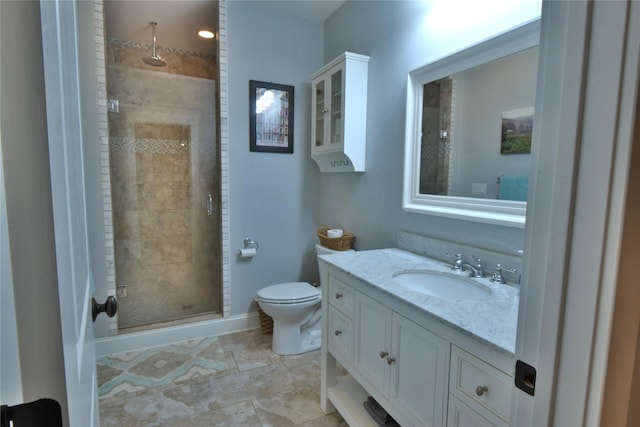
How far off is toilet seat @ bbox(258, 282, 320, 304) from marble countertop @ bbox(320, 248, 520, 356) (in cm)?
65

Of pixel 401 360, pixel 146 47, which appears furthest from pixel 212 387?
pixel 146 47

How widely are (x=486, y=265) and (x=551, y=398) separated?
1007 mm

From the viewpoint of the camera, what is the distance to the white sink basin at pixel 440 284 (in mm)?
1407

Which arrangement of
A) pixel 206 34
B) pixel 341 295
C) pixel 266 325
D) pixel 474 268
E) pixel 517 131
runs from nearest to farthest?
pixel 517 131 < pixel 474 268 < pixel 341 295 < pixel 266 325 < pixel 206 34

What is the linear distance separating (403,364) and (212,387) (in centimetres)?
134

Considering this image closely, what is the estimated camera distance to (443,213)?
1664mm

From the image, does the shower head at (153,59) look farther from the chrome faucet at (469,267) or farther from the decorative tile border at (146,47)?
the chrome faucet at (469,267)

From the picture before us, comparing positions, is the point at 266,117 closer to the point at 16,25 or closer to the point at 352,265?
the point at 352,265

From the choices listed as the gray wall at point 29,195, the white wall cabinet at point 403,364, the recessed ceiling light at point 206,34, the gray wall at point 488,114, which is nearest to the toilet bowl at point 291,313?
the white wall cabinet at point 403,364

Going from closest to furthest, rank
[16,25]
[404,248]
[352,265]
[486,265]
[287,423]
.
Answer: [16,25] < [486,265] < [352,265] < [287,423] < [404,248]

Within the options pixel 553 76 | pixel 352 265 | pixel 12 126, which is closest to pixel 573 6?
pixel 553 76

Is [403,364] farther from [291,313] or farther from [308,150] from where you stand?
[308,150]

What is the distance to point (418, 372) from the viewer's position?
3.67ft

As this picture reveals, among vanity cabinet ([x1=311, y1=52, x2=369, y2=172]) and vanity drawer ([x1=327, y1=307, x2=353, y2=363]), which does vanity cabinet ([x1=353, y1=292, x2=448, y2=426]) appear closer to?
vanity drawer ([x1=327, y1=307, x2=353, y2=363])
